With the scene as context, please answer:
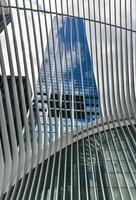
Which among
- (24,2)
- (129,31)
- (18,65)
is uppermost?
(24,2)

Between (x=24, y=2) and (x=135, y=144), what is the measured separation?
7.02 meters

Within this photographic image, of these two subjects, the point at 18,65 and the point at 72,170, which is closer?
the point at 72,170

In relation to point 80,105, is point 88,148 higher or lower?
lower

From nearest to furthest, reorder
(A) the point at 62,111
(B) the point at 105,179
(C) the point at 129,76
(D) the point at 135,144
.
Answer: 1. (B) the point at 105,179
2. (D) the point at 135,144
3. (A) the point at 62,111
4. (C) the point at 129,76

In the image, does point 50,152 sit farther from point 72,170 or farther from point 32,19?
point 32,19

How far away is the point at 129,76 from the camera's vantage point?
16234 millimetres

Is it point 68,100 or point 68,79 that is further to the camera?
point 68,100

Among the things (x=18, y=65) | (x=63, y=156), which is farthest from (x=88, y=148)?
(x=18, y=65)

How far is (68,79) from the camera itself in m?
14.7

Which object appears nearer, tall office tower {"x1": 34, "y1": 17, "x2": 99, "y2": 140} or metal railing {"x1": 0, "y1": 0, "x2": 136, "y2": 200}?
metal railing {"x1": 0, "y1": 0, "x2": 136, "y2": 200}

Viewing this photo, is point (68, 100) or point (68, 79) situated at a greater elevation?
point (68, 79)

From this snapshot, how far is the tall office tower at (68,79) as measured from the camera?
13.8 meters

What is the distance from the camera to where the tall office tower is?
13.8 meters

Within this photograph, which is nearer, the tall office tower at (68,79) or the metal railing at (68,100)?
the metal railing at (68,100)
